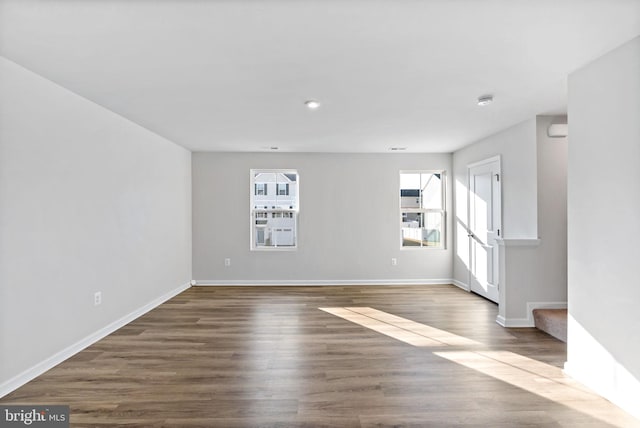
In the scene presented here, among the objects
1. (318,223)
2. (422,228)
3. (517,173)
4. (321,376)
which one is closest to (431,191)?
(422,228)

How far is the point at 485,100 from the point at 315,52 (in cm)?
186

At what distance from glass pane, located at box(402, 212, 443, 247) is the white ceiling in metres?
2.64

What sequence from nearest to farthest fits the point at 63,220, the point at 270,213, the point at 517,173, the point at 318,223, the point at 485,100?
the point at 63,220 < the point at 485,100 < the point at 517,173 < the point at 318,223 < the point at 270,213

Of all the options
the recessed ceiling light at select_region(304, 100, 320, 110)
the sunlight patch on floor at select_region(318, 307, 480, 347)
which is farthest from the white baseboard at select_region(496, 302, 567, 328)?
the recessed ceiling light at select_region(304, 100, 320, 110)

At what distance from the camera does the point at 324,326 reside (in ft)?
12.2

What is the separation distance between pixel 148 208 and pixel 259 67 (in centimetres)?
284

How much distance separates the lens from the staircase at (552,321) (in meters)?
3.24

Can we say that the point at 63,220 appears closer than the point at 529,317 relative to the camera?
Yes

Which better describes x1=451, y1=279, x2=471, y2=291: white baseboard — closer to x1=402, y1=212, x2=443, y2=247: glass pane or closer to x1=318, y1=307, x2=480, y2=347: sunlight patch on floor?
x1=402, y1=212, x2=443, y2=247: glass pane

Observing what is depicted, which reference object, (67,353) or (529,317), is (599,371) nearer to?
(529,317)

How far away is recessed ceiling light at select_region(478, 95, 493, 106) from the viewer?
309 centimetres

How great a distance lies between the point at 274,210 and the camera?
600cm

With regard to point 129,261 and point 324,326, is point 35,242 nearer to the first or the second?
point 129,261

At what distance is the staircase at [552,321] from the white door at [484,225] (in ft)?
3.13
